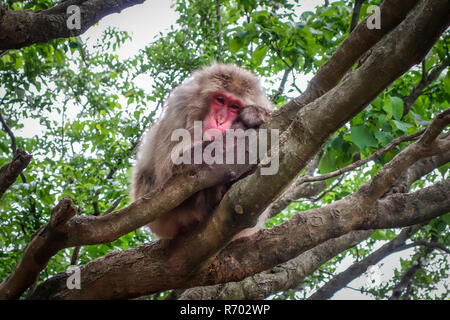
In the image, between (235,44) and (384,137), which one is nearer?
(384,137)

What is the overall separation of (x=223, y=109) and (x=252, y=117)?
0.37 m

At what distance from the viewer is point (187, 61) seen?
5.12 m

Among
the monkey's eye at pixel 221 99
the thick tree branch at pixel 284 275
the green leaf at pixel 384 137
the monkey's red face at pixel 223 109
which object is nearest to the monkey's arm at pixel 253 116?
the monkey's red face at pixel 223 109

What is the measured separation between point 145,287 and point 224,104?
1403mm

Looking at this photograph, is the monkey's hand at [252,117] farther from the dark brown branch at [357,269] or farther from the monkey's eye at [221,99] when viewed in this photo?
the dark brown branch at [357,269]

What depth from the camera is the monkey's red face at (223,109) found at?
2.99 meters

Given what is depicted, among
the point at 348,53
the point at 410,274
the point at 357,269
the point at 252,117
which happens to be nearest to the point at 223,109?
the point at 252,117

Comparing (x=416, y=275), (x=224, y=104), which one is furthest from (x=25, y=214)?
(x=416, y=275)

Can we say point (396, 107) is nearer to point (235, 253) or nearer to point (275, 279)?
point (235, 253)

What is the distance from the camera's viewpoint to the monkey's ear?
277 cm

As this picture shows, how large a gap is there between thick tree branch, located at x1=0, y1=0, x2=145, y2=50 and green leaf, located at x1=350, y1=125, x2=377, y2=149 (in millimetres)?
2087

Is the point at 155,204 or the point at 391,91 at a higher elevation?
the point at 391,91

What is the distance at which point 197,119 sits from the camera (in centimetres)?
308

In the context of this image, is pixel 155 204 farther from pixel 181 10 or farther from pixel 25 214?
pixel 181 10
